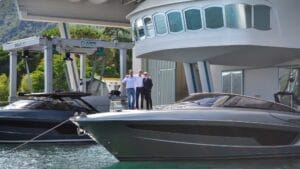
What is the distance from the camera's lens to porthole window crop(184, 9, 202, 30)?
25938mm

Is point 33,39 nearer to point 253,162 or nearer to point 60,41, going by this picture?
point 60,41

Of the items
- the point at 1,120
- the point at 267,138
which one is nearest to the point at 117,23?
the point at 1,120

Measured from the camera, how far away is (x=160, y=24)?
90.1ft

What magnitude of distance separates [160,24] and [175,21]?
3.17 ft


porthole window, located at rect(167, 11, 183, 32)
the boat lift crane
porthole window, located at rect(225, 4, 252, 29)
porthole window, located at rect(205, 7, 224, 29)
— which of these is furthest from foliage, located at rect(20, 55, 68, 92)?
porthole window, located at rect(225, 4, 252, 29)

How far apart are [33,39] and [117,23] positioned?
40.2 ft

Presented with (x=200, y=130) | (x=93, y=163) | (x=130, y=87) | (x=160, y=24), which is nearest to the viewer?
(x=200, y=130)

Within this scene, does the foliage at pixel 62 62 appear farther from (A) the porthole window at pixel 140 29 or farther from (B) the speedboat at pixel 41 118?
(B) the speedboat at pixel 41 118

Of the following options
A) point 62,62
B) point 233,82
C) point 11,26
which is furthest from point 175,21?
point 11,26

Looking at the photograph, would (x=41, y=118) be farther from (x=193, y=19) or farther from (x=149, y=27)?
(x=149, y=27)

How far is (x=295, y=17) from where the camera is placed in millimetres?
25594

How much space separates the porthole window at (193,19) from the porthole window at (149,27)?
93.2 inches

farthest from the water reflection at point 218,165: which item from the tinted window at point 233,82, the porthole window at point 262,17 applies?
the tinted window at point 233,82

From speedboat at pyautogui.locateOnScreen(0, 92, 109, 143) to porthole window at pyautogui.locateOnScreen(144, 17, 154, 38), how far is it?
9.24m
